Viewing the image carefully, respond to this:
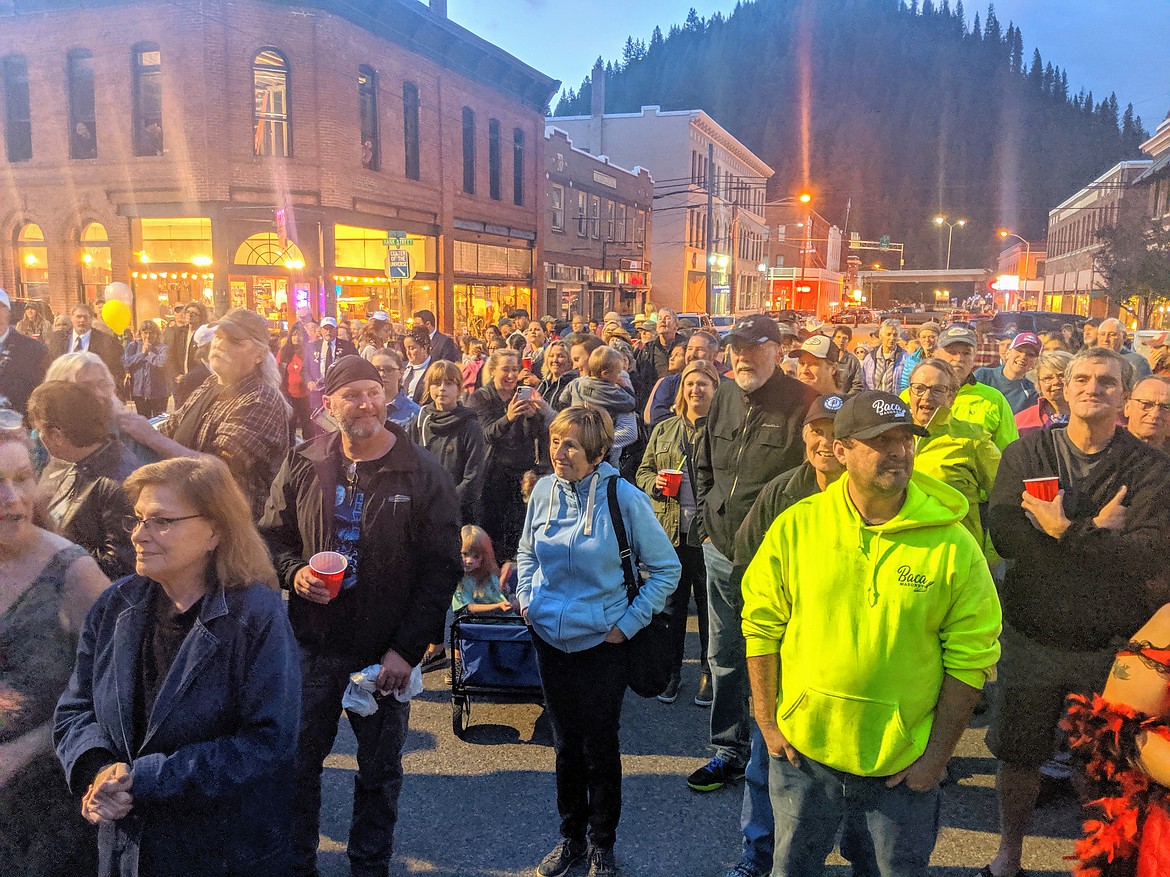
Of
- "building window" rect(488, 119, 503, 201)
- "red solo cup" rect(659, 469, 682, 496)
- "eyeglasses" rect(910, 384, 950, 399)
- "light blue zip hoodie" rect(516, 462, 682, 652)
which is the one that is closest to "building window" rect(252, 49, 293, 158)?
"building window" rect(488, 119, 503, 201)

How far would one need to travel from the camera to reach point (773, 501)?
3617mm

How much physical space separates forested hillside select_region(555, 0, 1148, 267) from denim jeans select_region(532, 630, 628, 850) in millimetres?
133108

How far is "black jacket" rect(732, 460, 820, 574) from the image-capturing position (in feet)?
11.6

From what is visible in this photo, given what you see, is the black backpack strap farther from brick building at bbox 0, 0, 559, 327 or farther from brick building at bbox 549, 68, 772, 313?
brick building at bbox 549, 68, 772, 313

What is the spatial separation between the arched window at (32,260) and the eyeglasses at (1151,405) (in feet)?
83.7

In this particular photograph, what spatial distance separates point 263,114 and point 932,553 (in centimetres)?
2223

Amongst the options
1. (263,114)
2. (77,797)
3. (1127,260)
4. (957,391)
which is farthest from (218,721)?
(1127,260)

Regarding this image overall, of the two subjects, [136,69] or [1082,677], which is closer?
[1082,677]

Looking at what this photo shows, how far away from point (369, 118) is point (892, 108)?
583 ft

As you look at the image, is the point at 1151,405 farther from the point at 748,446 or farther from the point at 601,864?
the point at 601,864

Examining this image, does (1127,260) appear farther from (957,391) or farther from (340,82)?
(957,391)

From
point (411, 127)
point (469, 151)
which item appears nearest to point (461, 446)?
point (411, 127)

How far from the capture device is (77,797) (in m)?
2.62

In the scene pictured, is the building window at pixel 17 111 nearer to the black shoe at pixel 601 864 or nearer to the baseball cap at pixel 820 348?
the baseball cap at pixel 820 348
